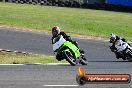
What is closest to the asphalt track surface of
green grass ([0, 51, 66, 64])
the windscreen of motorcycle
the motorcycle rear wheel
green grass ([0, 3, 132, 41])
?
the motorcycle rear wheel

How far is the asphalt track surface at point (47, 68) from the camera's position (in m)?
13.1

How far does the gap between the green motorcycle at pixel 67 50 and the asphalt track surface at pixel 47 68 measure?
30 cm

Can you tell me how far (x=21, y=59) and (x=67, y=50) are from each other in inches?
97.9

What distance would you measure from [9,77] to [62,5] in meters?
41.8

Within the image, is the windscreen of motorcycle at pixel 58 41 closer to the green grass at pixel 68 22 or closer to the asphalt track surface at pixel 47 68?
the asphalt track surface at pixel 47 68

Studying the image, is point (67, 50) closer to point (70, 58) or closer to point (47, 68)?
point (70, 58)

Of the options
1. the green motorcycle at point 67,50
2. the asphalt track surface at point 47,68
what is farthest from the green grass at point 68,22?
the green motorcycle at point 67,50

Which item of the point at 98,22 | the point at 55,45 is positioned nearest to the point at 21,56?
the point at 55,45

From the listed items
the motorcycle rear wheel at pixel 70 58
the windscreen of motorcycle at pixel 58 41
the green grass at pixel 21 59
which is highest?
the windscreen of motorcycle at pixel 58 41

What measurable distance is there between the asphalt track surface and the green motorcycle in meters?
0.30

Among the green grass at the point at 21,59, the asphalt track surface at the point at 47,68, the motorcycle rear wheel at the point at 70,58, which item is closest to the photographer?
the asphalt track surface at the point at 47,68

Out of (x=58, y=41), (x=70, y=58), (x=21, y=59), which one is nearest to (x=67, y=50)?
(x=70, y=58)

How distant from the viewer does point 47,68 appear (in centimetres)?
1639

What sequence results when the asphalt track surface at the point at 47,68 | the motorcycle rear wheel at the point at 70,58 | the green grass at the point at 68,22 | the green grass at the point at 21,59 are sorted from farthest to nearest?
the green grass at the point at 68,22, the green grass at the point at 21,59, the motorcycle rear wheel at the point at 70,58, the asphalt track surface at the point at 47,68
